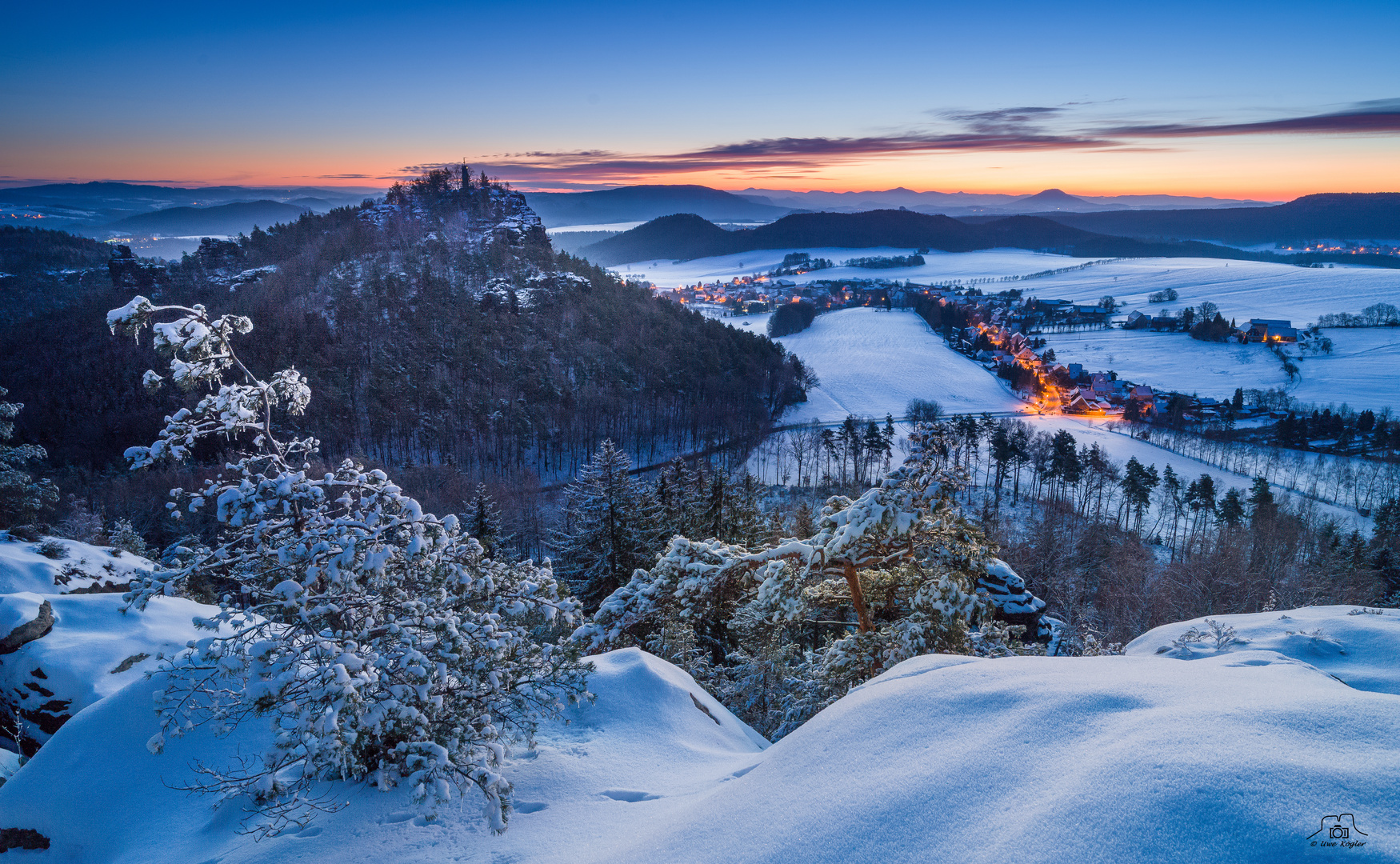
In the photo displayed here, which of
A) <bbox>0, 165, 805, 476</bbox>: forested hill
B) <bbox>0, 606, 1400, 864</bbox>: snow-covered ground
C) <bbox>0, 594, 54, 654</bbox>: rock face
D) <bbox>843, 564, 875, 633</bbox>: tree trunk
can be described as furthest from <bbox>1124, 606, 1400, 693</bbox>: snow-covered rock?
<bbox>0, 165, 805, 476</bbox>: forested hill

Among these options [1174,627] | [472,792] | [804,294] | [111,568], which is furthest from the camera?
[804,294]

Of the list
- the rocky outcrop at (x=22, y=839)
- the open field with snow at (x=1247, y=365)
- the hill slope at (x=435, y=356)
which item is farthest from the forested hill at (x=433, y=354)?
the open field with snow at (x=1247, y=365)

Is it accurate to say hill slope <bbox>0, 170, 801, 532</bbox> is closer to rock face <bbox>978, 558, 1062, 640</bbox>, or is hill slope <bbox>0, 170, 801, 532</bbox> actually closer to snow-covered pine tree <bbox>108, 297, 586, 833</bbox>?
rock face <bbox>978, 558, 1062, 640</bbox>

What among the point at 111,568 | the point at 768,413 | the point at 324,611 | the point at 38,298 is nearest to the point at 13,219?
the point at 38,298

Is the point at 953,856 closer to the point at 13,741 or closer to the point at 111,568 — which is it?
the point at 13,741

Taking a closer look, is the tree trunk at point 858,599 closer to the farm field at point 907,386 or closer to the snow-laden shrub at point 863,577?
the snow-laden shrub at point 863,577

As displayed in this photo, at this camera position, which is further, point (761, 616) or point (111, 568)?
point (111, 568)
